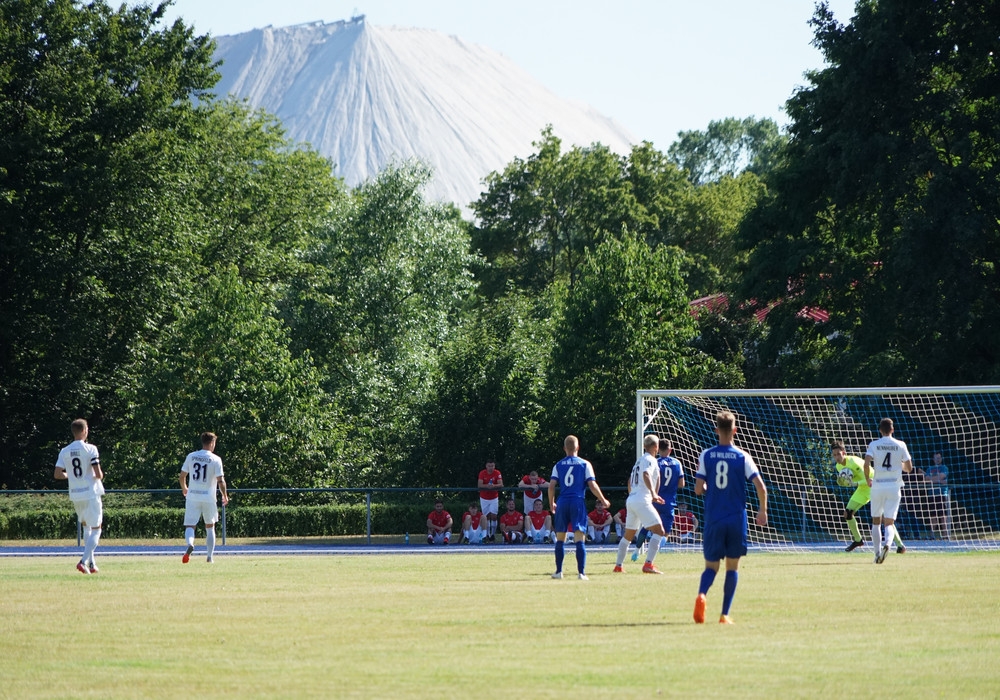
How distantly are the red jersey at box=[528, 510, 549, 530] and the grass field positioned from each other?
11451 mm

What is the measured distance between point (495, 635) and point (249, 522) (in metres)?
21.4

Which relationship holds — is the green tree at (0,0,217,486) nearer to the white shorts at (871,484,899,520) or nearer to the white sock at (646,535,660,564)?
the white sock at (646,535,660,564)

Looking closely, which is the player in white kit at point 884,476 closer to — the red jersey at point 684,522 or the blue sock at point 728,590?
the red jersey at point 684,522

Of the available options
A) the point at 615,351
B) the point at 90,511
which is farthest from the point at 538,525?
the point at 90,511

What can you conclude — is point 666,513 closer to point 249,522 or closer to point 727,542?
point 727,542

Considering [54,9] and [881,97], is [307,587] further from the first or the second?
[54,9]

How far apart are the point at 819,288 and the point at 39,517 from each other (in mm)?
23178

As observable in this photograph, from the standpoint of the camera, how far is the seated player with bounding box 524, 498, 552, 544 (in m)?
30.8

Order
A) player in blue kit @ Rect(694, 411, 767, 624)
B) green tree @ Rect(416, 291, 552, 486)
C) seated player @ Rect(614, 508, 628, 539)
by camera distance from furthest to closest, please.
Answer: green tree @ Rect(416, 291, 552, 486) < seated player @ Rect(614, 508, 628, 539) < player in blue kit @ Rect(694, 411, 767, 624)

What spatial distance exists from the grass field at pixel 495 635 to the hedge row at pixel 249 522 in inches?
472

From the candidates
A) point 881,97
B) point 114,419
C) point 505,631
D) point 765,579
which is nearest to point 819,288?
point 881,97

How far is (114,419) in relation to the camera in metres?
44.1

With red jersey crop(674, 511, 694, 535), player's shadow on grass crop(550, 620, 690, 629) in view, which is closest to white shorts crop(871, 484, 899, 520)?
red jersey crop(674, 511, 694, 535)

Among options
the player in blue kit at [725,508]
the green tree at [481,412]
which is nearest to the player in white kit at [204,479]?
the player in blue kit at [725,508]
